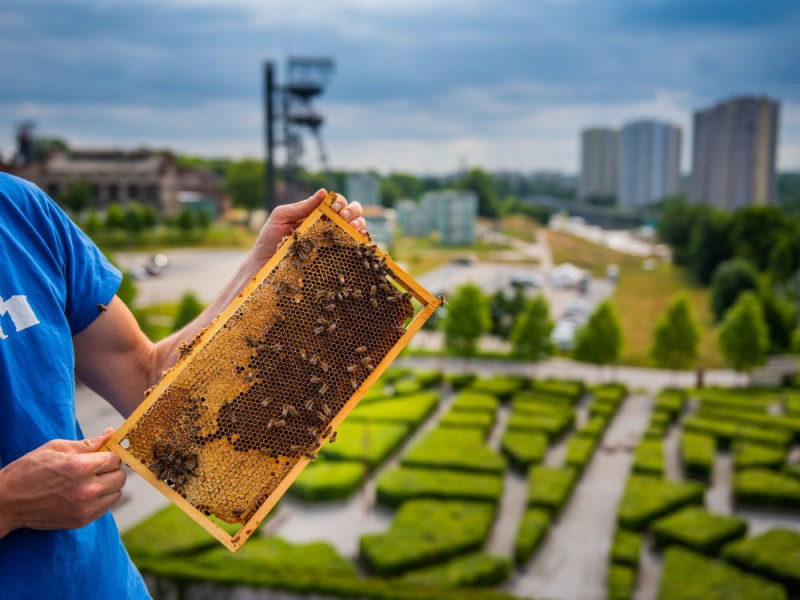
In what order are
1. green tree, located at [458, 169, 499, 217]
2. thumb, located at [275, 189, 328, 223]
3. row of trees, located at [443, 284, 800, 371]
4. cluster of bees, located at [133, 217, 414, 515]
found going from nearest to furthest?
cluster of bees, located at [133, 217, 414, 515] < thumb, located at [275, 189, 328, 223] < row of trees, located at [443, 284, 800, 371] < green tree, located at [458, 169, 499, 217]

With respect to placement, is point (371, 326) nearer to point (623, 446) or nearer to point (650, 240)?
point (623, 446)

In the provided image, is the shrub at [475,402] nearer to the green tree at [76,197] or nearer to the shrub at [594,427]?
the shrub at [594,427]

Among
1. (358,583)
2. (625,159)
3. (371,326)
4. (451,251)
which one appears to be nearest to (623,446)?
(358,583)

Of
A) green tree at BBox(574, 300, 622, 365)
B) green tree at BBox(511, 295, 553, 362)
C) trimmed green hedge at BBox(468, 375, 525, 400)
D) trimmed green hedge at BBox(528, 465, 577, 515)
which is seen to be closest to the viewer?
trimmed green hedge at BBox(528, 465, 577, 515)

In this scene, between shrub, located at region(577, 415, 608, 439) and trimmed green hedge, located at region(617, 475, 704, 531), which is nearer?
trimmed green hedge, located at region(617, 475, 704, 531)

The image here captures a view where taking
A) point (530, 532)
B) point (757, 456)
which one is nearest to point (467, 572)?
point (530, 532)

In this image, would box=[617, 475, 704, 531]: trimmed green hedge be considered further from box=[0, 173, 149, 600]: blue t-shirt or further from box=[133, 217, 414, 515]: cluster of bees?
box=[0, 173, 149, 600]: blue t-shirt

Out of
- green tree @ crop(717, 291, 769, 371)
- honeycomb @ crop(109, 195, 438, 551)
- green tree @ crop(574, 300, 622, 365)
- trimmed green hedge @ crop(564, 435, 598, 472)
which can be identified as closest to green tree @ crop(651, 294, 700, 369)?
green tree @ crop(717, 291, 769, 371)
